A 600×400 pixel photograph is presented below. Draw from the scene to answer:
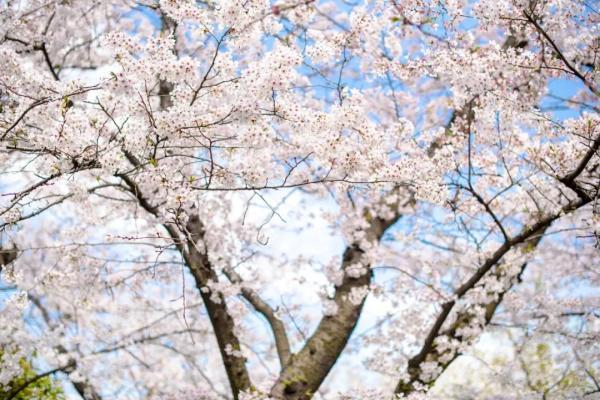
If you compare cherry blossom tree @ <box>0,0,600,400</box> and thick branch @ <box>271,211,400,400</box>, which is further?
thick branch @ <box>271,211,400,400</box>

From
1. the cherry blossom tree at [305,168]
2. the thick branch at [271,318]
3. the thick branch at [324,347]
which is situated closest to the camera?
the cherry blossom tree at [305,168]

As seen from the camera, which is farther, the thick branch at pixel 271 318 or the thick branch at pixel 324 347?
the thick branch at pixel 271 318

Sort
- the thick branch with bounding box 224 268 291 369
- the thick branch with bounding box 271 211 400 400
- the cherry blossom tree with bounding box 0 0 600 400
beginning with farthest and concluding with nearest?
the thick branch with bounding box 224 268 291 369
the thick branch with bounding box 271 211 400 400
the cherry blossom tree with bounding box 0 0 600 400

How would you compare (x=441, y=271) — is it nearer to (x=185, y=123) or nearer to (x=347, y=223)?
(x=347, y=223)

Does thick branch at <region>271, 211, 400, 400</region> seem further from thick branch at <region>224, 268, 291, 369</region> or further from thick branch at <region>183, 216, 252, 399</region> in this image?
thick branch at <region>183, 216, 252, 399</region>

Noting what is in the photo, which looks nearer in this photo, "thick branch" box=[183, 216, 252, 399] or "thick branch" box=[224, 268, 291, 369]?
"thick branch" box=[183, 216, 252, 399]

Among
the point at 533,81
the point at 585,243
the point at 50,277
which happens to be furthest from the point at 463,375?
the point at 50,277

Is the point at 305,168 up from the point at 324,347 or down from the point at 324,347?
up

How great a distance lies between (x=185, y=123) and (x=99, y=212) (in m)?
4.58

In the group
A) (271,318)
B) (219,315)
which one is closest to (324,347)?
(271,318)

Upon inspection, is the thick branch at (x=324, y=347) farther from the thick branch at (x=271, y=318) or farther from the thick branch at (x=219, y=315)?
the thick branch at (x=219, y=315)

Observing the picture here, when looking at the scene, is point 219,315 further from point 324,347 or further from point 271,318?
point 324,347

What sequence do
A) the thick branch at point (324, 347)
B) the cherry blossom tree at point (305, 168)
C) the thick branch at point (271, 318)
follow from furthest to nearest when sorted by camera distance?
the thick branch at point (271, 318), the thick branch at point (324, 347), the cherry blossom tree at point (305, 168)

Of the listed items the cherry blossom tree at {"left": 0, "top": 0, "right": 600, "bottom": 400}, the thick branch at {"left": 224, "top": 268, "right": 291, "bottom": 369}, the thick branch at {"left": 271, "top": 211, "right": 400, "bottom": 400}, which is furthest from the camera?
the thick branch at {"left": 224, "top": 268, "right": 291, "bottom": 369}
